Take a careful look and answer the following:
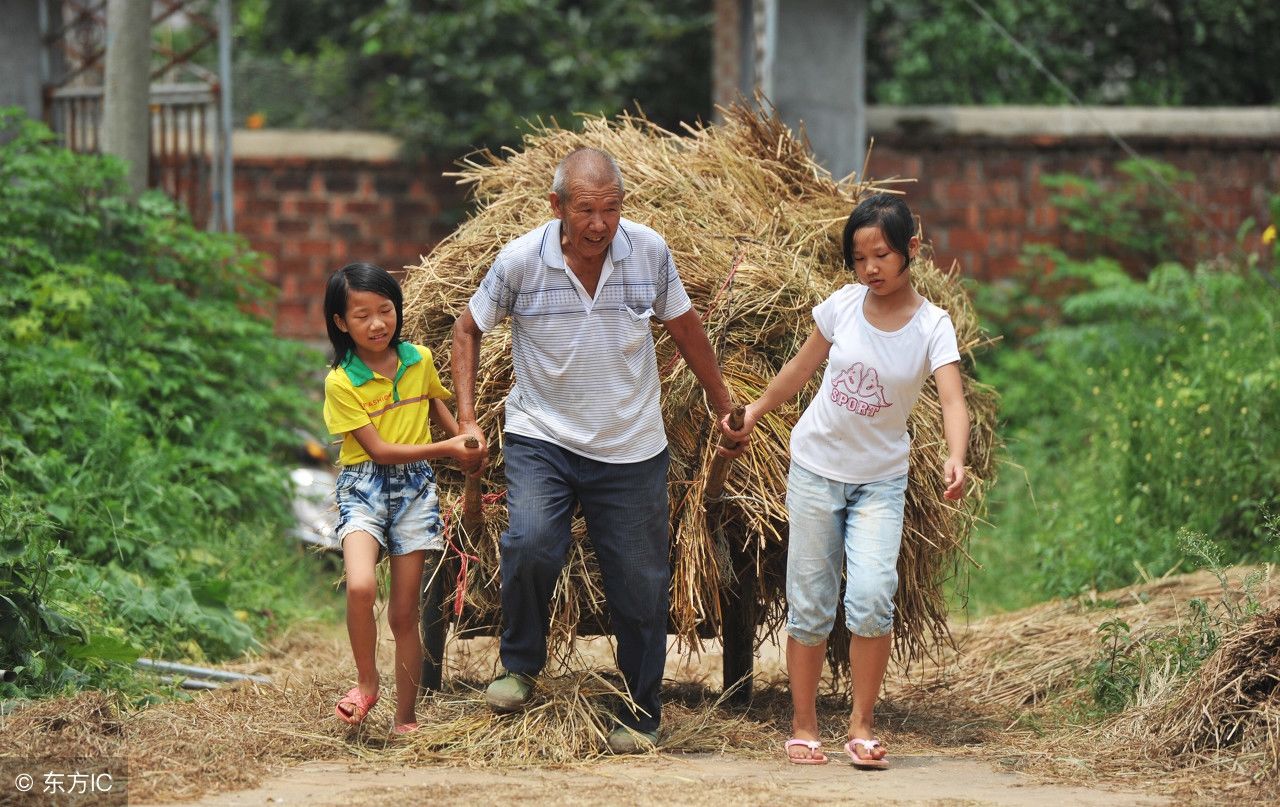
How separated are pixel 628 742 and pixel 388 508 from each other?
3.38 ft

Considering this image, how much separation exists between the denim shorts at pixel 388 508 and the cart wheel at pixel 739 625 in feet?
3.45

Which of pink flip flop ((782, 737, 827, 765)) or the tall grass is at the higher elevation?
the tall grass

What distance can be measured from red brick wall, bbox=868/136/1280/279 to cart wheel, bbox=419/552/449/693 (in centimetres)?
684

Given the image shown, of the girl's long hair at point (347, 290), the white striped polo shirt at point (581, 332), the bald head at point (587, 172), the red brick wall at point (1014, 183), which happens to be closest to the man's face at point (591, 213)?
the bald head at point (587, 172)

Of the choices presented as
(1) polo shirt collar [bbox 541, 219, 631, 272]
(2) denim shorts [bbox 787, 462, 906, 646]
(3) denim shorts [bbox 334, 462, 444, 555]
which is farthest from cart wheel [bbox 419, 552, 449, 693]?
(2) denim shorts [bbox 787, 462, 906, 646]

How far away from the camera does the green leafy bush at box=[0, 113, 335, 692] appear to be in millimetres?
5623

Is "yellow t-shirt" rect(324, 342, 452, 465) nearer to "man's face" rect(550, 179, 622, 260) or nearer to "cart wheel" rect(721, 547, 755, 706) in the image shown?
"man's face" rect(550, 179, 622, 260)

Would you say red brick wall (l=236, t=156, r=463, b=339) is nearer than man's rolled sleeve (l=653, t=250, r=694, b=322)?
No

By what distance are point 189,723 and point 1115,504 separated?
15.7 feet

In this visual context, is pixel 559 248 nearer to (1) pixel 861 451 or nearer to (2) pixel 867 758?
(1) pixel 861 451

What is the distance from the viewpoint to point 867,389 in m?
4.51

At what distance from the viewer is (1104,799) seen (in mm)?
4074

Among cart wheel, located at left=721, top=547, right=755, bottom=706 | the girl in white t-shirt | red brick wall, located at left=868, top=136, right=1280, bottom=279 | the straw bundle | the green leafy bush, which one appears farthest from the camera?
red brick wall, located at left=868, top=136, right=1280, bottom=279

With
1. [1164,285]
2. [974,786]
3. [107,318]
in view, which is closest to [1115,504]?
[1164,285]
